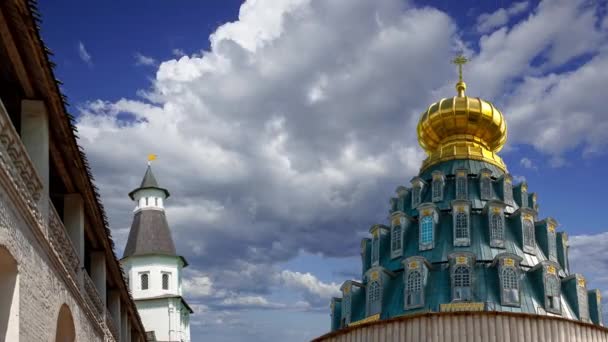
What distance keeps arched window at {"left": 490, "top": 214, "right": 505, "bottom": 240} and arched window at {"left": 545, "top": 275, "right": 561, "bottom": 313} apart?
243cm

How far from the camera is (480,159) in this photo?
34.4 m

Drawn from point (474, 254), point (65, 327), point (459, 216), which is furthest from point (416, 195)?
point (65, 327)

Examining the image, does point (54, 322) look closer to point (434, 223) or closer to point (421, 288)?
point (421, 288)

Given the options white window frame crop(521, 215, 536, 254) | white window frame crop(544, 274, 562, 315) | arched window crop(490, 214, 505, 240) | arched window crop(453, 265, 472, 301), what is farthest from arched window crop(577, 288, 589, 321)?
arched window crop(453, 265, 472, 301)

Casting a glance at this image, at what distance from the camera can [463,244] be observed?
30.9 meters

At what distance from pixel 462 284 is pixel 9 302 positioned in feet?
78.0

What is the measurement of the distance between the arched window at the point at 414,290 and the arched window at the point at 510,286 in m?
2.93

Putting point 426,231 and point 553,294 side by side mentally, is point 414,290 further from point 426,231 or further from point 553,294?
point 553,294

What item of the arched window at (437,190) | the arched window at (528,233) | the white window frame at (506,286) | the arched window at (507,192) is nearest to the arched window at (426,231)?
the arched window at (437,190)

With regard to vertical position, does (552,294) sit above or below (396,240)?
below

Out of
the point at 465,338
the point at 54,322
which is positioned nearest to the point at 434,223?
the point at 465,338

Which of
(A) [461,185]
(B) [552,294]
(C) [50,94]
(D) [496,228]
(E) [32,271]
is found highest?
(A) [461,185]

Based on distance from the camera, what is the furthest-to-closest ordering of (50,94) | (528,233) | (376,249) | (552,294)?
(376,249), (528,233), (552,294), (50,94)

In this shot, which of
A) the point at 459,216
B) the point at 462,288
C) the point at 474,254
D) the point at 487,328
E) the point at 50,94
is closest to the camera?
the point at 50,94
